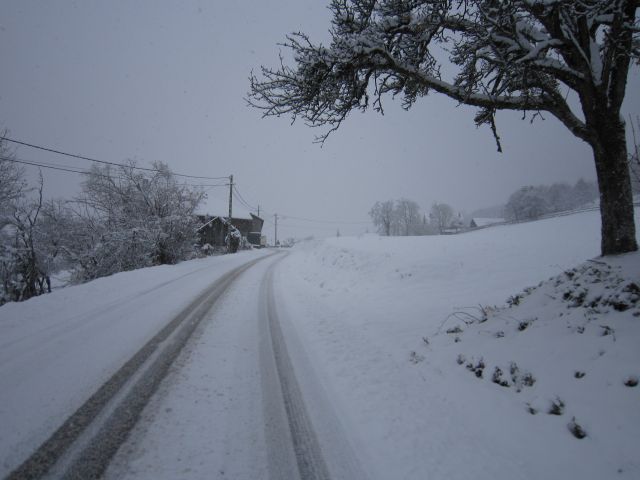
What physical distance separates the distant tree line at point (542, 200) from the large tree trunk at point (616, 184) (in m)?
37.9

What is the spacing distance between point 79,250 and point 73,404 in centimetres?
2188

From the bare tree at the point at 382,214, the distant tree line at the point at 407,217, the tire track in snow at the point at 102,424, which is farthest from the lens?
the distant tree line at the point at 407,217

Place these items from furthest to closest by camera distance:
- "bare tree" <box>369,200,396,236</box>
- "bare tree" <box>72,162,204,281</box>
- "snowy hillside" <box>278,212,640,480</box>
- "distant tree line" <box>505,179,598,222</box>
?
"bare tree" <box>369,200,396,236</box> < "distant tree line" <box>505,179,598,222</box> < "bare tree" <box>72,162,204,281</box> < "snowy hillside" <box>278,212,640,480</box>

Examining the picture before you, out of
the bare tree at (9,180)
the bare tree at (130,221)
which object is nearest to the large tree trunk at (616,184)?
the bare tree at (130,221)

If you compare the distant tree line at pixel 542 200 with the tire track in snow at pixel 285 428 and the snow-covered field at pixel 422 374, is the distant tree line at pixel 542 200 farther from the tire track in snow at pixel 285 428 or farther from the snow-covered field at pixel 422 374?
the tire track in snow at pixel 285 428

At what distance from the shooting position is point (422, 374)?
4.25 metres

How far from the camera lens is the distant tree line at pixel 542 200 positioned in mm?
50625

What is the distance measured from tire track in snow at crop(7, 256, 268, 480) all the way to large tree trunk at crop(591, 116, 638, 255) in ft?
25.3

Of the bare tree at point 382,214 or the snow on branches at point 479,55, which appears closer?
the snow on branches at point 479,55

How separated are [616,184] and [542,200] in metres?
58.2

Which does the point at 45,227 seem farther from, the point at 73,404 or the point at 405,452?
the point at 405,452

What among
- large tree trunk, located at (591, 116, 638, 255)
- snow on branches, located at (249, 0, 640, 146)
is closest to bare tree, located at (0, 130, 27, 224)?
snow on branches, located at (249, 0, 640, 146)

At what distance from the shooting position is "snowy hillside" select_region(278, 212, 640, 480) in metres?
2.54

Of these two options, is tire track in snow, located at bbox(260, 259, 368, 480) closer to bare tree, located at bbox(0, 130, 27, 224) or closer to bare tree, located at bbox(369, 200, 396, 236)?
bare tree, located at bbox(0, 130, 27, 224)
